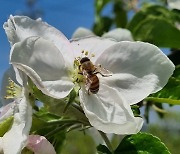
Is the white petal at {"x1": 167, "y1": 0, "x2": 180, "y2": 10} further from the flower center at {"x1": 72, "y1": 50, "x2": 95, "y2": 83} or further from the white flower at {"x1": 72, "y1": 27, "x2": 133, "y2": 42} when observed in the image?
the flower center at {"x1": 72, "y1": 50, "x2": 95, "y2": 83}

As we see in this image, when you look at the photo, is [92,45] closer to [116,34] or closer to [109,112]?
[109,112]

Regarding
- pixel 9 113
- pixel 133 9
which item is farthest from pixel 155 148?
pixel 133 9

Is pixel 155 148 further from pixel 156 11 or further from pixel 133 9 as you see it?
pixel 133 9

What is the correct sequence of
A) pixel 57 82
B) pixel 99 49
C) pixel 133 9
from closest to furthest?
pixel 57 82 < pixel 99 49 < pixel 133 9

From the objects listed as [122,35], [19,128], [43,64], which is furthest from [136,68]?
[122,35]

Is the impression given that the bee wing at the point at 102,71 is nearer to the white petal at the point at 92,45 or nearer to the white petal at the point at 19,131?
the white petal at the point at 92,45

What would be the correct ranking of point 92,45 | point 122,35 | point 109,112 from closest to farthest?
point 109,112 < point 92,45 < point 122,35
